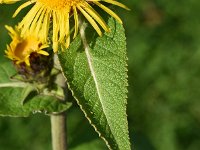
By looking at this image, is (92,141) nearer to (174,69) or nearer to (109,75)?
(109,75)

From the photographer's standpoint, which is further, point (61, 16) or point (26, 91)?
point (26, 91)

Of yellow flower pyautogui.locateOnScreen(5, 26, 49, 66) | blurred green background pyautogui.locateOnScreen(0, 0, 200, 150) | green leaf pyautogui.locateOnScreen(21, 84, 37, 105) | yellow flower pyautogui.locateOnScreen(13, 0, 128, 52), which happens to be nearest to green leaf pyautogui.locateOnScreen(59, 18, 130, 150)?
yellow flower pyautogui.locateOnScreen(13, 0, 128, 52)

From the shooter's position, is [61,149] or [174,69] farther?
[174,69]

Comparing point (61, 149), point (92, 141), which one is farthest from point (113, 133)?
point (92, 141)

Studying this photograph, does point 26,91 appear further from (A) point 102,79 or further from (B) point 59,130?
(A) point 102,79

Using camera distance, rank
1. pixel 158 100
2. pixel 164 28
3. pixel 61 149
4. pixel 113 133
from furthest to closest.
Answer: pixel 164 28, pixel 158 100, pixel 61 149, pixel 113 133

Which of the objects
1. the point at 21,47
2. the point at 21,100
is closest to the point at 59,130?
the point at 21,100
